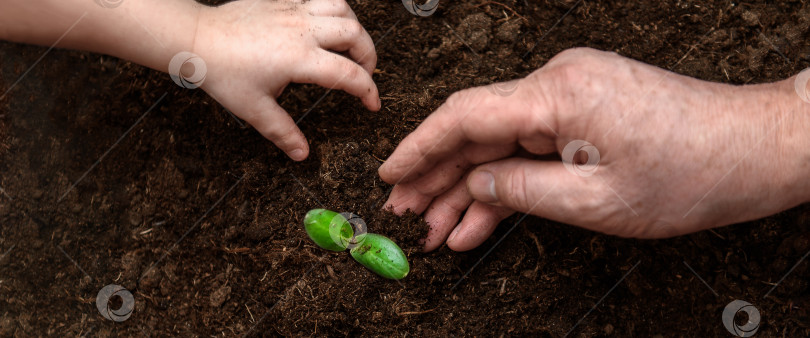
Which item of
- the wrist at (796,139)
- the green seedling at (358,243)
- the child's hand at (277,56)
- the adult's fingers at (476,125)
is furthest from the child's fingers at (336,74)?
the wrist at (796,139)

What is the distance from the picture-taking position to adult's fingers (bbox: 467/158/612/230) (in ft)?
4.45

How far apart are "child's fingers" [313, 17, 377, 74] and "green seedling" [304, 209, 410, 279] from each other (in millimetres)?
442

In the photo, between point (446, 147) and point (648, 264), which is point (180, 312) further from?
point (648, 264)

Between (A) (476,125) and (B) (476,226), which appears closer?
(A) (476,125)

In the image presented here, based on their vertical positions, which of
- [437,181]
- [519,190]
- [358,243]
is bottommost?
[358,243]

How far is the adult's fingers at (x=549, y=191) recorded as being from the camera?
53.4 inches

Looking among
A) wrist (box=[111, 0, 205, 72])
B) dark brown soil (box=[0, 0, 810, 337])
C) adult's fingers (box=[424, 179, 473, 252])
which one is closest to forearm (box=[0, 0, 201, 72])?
wrist (box=[111, 0, 205, 72])

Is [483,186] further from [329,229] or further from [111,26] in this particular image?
[111,26]

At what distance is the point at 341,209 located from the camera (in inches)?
65.8

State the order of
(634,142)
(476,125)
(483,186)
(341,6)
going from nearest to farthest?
1. (634,142)
2. (476,125)
3. (483,186)
4. (341,6)

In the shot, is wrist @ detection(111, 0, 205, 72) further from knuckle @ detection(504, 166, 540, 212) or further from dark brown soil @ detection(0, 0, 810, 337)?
knuckle @ detection(504, 166, 540, 212)

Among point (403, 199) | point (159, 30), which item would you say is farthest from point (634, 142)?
point (159, 30)

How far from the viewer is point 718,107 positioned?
4.61 feet

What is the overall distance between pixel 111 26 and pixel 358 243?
85 centimetres
